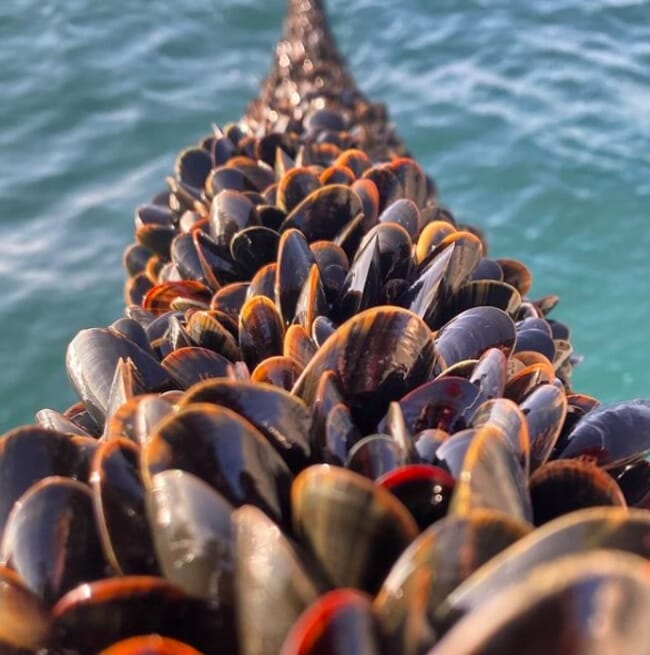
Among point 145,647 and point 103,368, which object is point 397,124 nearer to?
point 103,368

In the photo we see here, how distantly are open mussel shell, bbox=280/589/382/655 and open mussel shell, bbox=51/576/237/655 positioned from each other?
10.0 inches

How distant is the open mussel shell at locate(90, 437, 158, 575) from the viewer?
1249 mm

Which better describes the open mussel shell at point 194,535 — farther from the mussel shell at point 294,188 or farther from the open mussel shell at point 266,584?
the mussel shell at point 294,188

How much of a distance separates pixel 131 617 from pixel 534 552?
55 cm

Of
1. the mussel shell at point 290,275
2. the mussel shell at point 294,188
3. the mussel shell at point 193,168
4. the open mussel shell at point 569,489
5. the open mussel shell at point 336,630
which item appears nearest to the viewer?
the open mussel shell at point 336,630

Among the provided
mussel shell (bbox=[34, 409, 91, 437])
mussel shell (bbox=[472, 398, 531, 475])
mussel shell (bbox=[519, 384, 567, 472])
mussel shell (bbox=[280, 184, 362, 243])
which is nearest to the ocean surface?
mussel shell (bbox=[280, 184, 362, 243])

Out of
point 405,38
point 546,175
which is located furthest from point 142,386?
point 405,38

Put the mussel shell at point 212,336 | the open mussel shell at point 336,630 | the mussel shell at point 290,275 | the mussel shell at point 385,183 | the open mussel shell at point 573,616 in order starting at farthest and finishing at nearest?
the mussel shell at point 385,183 → the mussel shell at point 290,275 → the mussel shell at point 212,336 → the open mussel shell at point 336,630 → the open mussel shell at point 573,616

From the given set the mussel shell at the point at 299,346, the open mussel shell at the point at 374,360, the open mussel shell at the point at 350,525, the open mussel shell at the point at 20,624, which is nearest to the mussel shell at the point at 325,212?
the mussel shell at the point at 299,346

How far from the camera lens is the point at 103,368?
5.84 ft

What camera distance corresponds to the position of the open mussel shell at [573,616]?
0.80 meters

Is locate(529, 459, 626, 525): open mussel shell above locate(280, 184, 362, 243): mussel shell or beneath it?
beneath

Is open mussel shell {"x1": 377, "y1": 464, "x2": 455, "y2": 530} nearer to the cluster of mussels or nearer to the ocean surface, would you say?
the cluster of mussels

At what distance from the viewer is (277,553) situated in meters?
1.05
